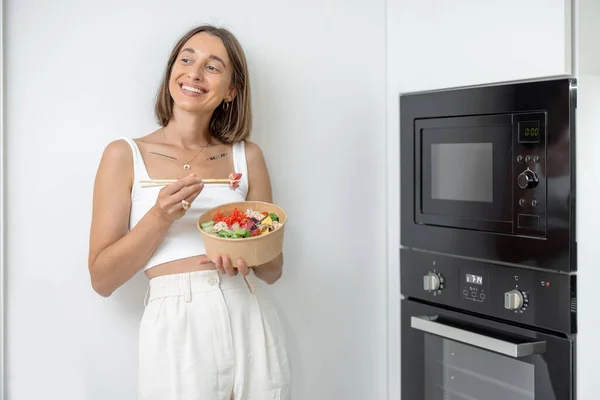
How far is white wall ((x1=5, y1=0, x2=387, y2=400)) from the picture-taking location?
4.93 feet

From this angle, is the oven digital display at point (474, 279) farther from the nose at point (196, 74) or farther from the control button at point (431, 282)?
the nose at point (196, 74)

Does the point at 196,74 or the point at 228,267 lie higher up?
the point at 196,74

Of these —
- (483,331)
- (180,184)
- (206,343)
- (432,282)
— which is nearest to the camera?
(180,184)

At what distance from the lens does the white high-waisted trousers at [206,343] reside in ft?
4.66

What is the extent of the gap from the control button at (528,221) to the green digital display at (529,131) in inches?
6.4

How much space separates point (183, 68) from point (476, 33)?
2.22 ft

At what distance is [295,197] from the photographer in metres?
1.85

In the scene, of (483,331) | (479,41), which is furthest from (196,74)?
(483,331)

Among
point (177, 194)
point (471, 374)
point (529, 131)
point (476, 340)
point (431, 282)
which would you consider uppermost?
point (529, 131)

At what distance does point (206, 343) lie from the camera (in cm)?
143

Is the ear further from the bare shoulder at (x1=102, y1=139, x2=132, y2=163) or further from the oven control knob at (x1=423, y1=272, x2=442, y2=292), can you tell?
the oven control knob at (x1=423, y1=272, x2=442, y2=292)

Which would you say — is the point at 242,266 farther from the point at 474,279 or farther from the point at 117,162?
the point at 474,279

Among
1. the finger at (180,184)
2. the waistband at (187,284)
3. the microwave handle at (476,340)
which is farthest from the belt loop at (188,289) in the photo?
the microwave handle at (476,340)

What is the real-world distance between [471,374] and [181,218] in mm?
788
